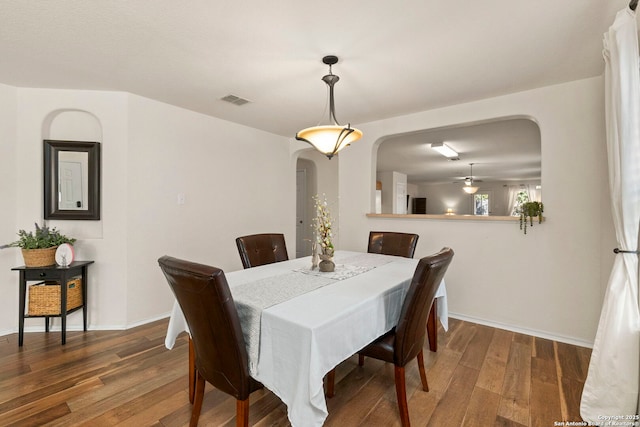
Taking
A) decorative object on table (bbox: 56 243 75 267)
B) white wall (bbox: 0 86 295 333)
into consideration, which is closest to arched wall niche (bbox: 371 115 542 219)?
white wall (bbox: 0 86 295 333)

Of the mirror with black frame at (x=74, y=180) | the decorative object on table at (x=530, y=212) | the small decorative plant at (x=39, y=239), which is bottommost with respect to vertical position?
the small decorative plant at (x=39, y=239)

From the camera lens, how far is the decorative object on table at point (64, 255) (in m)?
2.69

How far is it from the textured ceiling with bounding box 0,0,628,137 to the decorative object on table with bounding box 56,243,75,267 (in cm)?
148

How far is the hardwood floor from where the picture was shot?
1.72m

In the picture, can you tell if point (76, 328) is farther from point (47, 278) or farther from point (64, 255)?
point (64, 255)

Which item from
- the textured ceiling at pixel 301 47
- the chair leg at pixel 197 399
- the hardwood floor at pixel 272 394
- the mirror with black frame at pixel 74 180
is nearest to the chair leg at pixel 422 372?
the hardwood floor at pixel 272 394

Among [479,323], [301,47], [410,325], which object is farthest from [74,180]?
[479,323]

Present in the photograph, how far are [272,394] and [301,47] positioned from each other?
2309 mm

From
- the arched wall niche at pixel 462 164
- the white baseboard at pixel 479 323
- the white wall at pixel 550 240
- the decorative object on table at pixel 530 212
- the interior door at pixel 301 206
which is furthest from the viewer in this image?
the interior door at pixel 301 206

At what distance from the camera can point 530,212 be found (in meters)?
2.82

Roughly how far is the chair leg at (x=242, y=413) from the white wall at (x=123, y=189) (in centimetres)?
228

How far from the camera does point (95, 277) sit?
9.76 feet

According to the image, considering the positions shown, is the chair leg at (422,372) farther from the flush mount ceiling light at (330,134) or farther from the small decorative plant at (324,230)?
the flush mount ceiling light at (330,134)

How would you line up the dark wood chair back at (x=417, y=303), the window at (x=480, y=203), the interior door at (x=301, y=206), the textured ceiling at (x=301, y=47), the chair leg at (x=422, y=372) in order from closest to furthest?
the dark wood chair back at (x=417, y=303) < the textured ceiling at (x=301, y=47) < the chair leg at (x=422, y=372) < the interior door at (x=301, y=206) < the window at (x=480, y=203)
